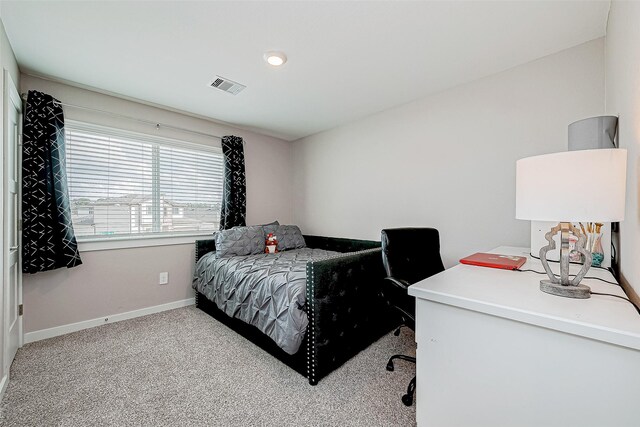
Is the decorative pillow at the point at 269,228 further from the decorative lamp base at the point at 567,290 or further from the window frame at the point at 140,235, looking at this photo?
the decorative lamp base at the point at 567,290

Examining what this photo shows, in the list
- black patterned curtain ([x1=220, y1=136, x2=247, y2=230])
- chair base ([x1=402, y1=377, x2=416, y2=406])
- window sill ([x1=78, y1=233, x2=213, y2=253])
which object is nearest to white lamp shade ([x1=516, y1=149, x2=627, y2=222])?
chair base ([x1=402, y1=377, x2=416, y2=406])

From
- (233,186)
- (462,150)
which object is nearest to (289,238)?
(233,186)

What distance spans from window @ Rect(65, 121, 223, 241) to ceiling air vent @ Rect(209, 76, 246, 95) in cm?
103

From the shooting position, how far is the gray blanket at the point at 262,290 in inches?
70.4

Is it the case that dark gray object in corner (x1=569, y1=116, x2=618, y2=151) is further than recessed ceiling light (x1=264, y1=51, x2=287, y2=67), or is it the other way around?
recessed ceiling light (x1=264, y1=51, x2=287, y2=67)

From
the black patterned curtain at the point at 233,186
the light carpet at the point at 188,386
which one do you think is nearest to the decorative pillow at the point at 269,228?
the black patterned curtain at the point at 233,186

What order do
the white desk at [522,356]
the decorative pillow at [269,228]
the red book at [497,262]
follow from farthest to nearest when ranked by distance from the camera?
the decorative pillow at [269,228], the red book at [497,262], the white desk at [522,356]

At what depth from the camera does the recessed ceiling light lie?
78.3 inches

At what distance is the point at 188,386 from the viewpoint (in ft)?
5.62

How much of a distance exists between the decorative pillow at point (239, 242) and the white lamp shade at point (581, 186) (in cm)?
272

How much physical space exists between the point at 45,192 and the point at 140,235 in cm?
85

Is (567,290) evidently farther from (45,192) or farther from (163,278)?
(45,192)

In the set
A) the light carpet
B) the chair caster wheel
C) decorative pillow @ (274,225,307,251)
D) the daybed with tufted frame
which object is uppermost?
decorative pillow @ (274,225,307,251)

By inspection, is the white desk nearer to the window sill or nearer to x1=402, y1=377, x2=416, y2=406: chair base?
x1=402, y1=377, x2=416, y2=406: chair base
